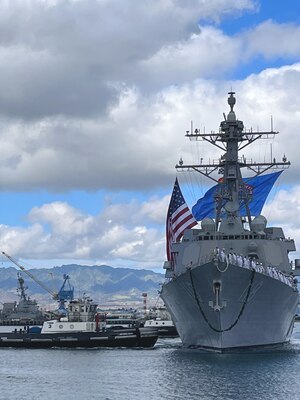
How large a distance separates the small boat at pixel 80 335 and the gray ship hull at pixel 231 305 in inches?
568

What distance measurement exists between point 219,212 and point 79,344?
1713 cm

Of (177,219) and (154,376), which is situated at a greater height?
(177,219)

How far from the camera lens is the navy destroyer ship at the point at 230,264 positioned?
2101 inches

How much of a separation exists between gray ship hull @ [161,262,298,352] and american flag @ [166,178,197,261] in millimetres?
8012

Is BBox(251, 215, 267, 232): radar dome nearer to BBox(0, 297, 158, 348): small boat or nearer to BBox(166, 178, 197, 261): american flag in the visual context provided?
BBox(166, 178, 197, 261): american flag

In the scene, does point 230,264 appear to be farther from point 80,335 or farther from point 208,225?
point 80,335

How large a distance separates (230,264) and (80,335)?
78.7 ft

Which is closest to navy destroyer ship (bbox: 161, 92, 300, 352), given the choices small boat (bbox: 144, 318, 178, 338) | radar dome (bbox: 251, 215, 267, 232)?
radar dome (bbox: 251, 215, 267, 232)

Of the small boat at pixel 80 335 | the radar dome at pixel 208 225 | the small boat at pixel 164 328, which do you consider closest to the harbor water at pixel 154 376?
the small boat at pixel 80 335

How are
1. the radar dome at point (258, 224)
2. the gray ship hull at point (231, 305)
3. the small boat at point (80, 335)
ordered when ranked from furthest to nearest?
the small boat at point (80, 335), the radar dome at point (258, 224), the gray ship hull at point (231, 305)

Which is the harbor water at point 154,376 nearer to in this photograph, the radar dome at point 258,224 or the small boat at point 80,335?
the small boat at point 80,335

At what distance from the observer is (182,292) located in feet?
189

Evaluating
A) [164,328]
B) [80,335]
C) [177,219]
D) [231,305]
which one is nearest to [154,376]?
[231,305]

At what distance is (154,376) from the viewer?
49500 millimetres
